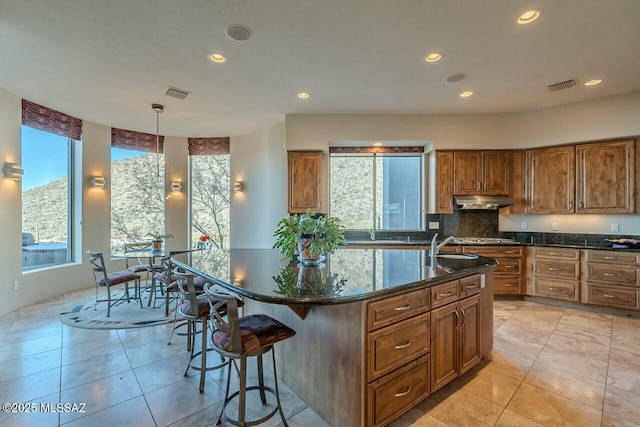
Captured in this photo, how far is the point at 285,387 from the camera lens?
2.19 meters

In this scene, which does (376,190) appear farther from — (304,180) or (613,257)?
(613,257)

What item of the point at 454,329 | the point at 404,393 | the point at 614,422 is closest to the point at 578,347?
the point at 614,422

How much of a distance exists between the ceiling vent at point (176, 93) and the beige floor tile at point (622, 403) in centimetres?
505

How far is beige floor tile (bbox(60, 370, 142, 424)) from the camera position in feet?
6.56

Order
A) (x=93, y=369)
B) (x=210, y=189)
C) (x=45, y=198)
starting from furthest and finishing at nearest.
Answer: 1. (x=210, y=189)
2. (x=45, y=198)
3. (x=93, y=369)

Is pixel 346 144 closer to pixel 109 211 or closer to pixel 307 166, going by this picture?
pixel 307 166

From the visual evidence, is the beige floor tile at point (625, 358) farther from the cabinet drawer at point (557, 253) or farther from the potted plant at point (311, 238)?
the potted plant at point (311, 238)

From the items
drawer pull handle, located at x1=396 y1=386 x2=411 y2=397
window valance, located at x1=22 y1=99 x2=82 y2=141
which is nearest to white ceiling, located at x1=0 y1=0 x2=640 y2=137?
window valance, located at x1=22 y1=99 x2=82 y2=141

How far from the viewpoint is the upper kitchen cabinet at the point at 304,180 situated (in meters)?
4.73

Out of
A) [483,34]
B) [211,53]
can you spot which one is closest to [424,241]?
[483,34]

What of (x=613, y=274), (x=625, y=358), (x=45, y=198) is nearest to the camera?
(x=625, y=358)

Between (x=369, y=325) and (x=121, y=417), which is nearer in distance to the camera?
(x=369, y=325)

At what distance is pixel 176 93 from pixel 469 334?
4252 mm

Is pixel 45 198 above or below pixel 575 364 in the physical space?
above
